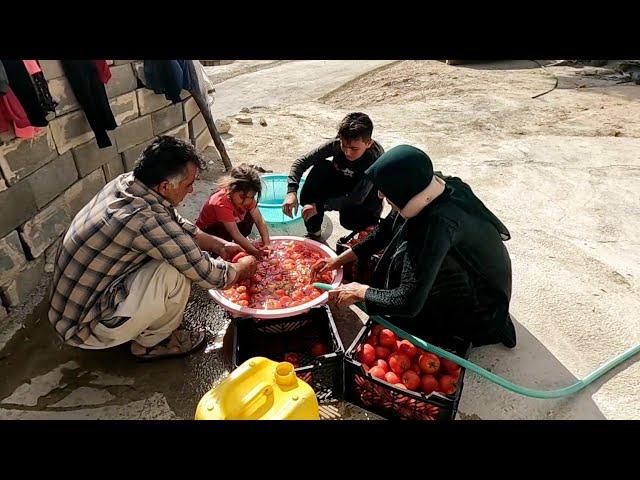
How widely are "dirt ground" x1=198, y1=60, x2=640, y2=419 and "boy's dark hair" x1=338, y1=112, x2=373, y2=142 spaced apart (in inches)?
47.5

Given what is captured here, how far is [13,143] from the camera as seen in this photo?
3059 mm

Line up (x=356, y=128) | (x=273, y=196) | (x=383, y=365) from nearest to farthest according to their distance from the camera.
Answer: (x=383, y=365)
(x=356, y=128)
(x=273, y=196)

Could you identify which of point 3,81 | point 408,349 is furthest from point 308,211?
point 3,81

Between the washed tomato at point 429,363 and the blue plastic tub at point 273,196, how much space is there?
7.35ft

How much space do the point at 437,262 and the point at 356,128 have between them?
4.63 feet

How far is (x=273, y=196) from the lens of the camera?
5.03 m

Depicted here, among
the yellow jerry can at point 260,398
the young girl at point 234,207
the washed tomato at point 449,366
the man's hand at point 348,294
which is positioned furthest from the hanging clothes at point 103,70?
the washed tomato at point 449,366

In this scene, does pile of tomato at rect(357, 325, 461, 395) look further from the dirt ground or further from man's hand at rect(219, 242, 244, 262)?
man's hand at rect(219, 242, 244, 262)

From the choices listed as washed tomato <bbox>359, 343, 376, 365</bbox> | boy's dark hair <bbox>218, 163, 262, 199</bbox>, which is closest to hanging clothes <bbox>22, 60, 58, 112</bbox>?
boy's dark hair <bbox>218, 163, 262, 199</bbox>

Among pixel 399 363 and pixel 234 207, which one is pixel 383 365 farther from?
pixel 234 207

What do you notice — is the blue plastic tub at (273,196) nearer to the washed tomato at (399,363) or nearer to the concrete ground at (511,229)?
the concrete ground at (511,229)

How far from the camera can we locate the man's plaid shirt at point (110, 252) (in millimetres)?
2445

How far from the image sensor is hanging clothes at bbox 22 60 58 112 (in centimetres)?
301
